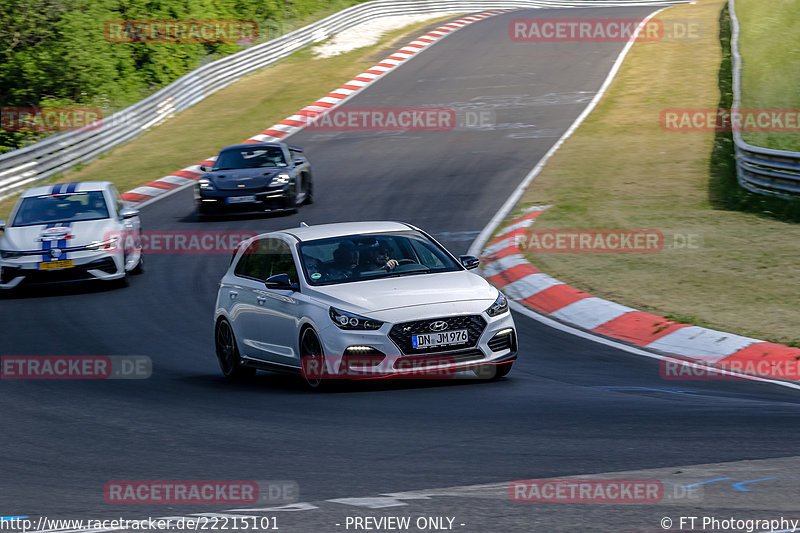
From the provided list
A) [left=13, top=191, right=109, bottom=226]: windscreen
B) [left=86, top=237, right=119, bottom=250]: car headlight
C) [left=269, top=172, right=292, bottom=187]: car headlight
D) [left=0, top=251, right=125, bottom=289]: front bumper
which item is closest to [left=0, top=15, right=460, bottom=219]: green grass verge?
[left=269, top=172, right=292, bottom=187]: car headlight

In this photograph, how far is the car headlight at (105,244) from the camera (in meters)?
17.2

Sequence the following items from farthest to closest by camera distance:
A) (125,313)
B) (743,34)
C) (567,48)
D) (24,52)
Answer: (567,48) < (743,34) < (24,52) < (125,313)

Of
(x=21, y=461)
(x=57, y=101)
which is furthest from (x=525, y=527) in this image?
(x=57, y=101)

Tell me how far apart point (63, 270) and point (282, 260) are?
7.20m

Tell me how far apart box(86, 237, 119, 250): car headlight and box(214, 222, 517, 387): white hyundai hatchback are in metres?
6.25

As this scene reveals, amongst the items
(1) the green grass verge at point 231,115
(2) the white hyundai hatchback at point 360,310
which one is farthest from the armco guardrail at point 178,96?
(2) the white hyundai hatchback at point 360,310

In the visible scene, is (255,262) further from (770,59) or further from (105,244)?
(770,59)

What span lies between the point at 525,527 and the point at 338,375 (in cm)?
440

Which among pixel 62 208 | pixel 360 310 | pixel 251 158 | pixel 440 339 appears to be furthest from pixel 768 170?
pixel 360 310

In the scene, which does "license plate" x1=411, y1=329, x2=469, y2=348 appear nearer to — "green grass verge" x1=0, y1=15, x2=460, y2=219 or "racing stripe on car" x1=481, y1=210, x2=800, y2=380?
"racing stripe on car" x1=481, y1=210, x2=800, y2=380

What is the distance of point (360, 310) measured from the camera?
9625mm

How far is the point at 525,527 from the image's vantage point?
5.50 meters

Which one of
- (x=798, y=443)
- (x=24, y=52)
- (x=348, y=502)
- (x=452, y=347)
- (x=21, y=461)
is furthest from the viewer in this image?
(x=24, y=52)

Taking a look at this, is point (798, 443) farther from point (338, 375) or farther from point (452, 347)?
point (338, 375)
